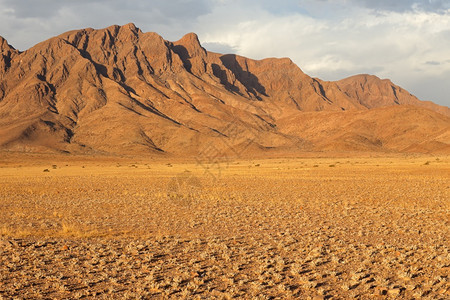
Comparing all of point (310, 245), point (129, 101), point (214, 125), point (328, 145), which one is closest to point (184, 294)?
point (310, 245)

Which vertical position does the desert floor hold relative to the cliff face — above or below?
below

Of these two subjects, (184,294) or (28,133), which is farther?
(28,133)

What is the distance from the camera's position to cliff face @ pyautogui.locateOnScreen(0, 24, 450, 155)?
125 metres

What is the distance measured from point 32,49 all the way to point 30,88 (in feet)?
129

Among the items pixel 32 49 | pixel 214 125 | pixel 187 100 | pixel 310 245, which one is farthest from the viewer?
pixel 32 49

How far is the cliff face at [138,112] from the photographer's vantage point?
410 ft

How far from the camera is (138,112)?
143 meters

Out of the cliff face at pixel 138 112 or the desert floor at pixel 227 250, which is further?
the cliff face at pixel 138 112

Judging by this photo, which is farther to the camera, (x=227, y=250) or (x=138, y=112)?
(x=138, y=112)

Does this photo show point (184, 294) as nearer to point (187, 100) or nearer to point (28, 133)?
point (28, 133)

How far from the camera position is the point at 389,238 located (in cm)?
1274

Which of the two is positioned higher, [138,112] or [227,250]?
A: [138,112]

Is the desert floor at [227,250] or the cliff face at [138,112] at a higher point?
the cliff face at [138,112]

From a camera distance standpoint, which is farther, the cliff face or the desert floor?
the cliff face
